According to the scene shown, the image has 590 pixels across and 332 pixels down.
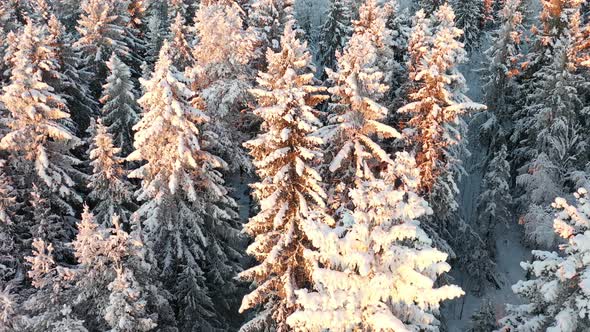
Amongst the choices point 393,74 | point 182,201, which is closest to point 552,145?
point 393,74

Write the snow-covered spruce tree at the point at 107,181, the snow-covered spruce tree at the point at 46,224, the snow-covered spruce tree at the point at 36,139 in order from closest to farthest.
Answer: the snow-covered spruce tree at the point at 107,181 < the snow-covered spruce tree at the point at 46,224 < the snow-covered spruce tree at the point at 36,139

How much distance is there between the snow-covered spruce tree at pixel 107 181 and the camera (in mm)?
21125

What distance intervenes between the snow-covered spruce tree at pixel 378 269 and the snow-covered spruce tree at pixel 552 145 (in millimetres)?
22482

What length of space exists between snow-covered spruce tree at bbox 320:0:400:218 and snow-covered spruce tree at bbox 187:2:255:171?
263 inches

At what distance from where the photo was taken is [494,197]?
33406mm

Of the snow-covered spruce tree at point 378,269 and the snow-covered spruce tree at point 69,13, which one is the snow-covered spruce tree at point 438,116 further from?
the snow-covered spruce tree at point 69,13

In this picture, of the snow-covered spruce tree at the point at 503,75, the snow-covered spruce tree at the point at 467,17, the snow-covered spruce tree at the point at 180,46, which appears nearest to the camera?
the snow-covered spruce tree at the point at 180,46

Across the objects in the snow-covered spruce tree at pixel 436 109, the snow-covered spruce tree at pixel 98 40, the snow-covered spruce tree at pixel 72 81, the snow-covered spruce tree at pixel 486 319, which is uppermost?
the snow-covered spruce tree at pixel 98 40

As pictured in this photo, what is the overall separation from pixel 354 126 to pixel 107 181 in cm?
1108

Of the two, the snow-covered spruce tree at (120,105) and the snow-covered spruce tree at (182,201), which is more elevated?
the snow-covered spruce tree at (120,105)

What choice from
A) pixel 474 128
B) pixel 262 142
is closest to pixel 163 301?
pixel 262 142

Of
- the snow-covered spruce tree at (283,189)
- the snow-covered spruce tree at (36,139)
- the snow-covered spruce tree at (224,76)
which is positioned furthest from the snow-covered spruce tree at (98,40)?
the snow-covered spruce tree at (283,189)

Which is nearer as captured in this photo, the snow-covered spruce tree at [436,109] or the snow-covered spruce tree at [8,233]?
the snow-covered spruce tree at [8,233]

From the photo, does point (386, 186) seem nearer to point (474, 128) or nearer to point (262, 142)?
point (262, 142)
